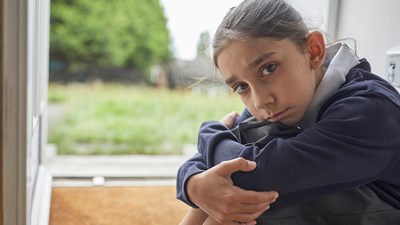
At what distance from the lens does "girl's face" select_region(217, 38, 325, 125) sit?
685mm

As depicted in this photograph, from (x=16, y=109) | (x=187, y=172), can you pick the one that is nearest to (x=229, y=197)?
(x=187, y=172)

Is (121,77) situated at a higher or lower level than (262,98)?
lower

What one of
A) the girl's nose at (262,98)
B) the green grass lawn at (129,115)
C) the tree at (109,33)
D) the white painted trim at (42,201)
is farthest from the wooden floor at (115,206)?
the tree at (109,33)

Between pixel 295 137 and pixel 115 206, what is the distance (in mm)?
793

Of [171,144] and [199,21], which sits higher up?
[199,21]

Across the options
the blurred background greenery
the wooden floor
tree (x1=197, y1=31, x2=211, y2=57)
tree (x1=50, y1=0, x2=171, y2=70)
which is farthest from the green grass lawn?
tree (x1=197, y1=31, x2=211, y2=57)

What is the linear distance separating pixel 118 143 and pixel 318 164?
249 cm

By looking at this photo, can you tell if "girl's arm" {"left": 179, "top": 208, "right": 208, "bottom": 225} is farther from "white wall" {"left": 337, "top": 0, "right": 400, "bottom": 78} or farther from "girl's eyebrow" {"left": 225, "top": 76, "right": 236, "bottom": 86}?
"white wall" {"left": 337, "top": 0, "right": 400, "bottom": 78}

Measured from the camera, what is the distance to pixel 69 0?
3545mm

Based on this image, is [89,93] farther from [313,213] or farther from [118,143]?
[313,213]

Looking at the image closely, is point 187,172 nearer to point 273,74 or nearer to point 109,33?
point 273,74

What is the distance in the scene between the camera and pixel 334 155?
2.00 ft

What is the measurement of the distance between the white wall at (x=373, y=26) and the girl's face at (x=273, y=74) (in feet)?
1.12

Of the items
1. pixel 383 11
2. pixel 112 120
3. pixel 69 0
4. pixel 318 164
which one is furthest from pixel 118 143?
pixel 318 164
